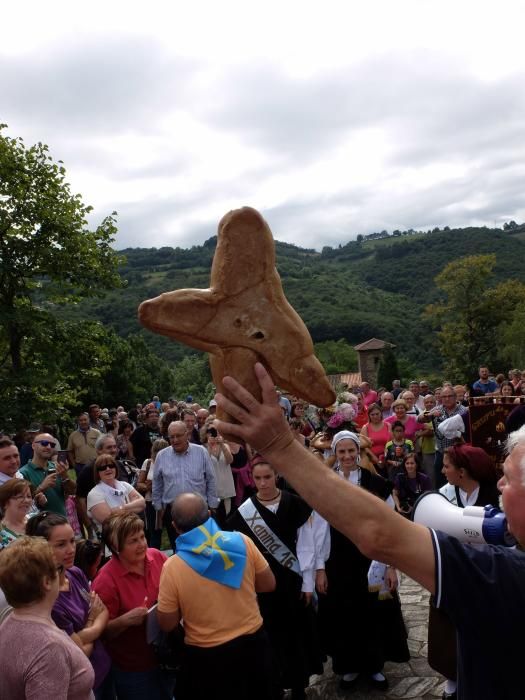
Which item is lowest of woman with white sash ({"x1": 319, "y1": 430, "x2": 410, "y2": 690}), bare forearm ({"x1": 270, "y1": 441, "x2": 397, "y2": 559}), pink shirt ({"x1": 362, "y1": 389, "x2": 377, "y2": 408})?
woman with white sash ({"x1": 319, "y1": 430, "x2": 410, "y2": 690})

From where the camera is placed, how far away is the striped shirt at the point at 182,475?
6.85 meters

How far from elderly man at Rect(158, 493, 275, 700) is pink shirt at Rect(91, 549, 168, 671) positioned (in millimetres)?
300

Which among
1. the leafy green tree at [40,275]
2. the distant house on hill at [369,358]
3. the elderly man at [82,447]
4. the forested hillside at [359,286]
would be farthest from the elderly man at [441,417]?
the forested hillside at [359,286]

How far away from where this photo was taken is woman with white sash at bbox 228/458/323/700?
468 centimetres

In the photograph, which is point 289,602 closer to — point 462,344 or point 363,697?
point 363,697

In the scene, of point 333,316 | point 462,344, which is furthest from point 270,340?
point 333,316

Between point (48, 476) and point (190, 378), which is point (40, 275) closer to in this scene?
point (48, 476)

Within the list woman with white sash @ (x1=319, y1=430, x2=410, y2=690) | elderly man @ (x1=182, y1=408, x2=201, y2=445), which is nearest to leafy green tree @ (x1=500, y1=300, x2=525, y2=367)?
elderly man @ (x1=182, y1=408, x2=201, y2=445)

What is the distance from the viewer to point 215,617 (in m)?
3.44

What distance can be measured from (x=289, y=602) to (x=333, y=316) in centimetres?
6705

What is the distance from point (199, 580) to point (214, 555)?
0.51 ft

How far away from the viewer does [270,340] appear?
232cm

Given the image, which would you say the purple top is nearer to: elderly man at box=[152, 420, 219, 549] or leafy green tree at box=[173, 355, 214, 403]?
elderly man at box=[152, 420, 219, 549]

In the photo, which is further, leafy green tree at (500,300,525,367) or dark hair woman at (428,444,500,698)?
leafy green tree at (500,300,525,367)
